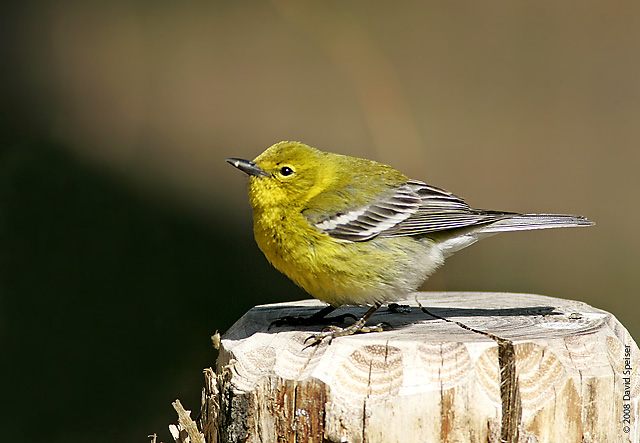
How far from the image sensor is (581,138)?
9.72m

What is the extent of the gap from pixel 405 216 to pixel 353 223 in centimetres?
38

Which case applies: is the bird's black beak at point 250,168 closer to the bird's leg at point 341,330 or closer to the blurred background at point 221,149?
the bird's leg at point 341,330

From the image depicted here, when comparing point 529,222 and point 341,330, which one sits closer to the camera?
point 341,330

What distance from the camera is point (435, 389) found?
3299mm

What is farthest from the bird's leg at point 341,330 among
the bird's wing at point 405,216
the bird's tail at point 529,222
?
the bird's tail at point 529,222

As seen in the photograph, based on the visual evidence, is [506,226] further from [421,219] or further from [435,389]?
[435,389]

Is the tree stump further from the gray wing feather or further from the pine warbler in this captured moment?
the gray wing feather

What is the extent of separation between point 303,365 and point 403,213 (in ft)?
5.25

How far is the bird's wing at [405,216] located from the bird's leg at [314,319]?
533mm

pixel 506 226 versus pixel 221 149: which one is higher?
pixel 221 149

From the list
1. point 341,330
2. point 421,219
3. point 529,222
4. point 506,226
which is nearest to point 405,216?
point 421,219

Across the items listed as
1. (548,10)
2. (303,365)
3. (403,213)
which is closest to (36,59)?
(548,10)

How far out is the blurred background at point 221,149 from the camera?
770 cm

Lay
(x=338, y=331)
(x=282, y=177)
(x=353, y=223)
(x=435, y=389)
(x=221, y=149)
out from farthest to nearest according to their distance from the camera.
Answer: (x=221, y=149)
(x=282, y=177)
(x=353, y=223)
(x=338, y=331)
(x=435, y=389)
